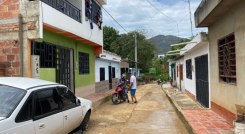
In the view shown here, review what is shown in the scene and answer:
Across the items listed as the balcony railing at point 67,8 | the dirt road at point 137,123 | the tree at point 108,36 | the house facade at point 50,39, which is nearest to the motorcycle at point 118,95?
the house facade at point 50,39

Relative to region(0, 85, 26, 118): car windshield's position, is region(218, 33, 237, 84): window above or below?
above

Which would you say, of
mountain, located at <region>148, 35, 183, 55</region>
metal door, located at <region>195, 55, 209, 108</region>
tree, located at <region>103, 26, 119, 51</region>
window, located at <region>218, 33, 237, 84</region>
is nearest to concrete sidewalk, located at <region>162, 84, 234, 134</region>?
metal door, located at <region>195, 55, 209, 108</region>

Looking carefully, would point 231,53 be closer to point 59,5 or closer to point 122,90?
point 122,90

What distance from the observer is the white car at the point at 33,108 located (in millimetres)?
2781

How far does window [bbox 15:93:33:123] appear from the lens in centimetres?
285

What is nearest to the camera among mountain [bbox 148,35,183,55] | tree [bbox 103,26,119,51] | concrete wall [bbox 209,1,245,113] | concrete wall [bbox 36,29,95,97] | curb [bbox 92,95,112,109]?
concrete wall [bbox 209,1,245,113]

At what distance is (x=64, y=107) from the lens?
13.4ft

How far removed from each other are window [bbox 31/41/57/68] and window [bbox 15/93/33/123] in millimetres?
3840

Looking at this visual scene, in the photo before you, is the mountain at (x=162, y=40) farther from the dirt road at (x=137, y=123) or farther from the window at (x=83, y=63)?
the dirt road at (x=137, y=123)

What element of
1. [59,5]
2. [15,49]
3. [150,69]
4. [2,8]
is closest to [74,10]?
[59,5]

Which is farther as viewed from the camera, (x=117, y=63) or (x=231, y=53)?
(x=117, y=63)

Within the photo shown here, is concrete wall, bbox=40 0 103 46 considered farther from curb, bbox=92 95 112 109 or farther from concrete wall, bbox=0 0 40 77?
curb, bbox=92 95 112 109

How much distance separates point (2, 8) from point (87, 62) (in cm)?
589

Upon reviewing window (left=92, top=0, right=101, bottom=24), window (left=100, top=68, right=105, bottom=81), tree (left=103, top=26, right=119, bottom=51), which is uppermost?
tree (left=103, top=26, right=119, bottom=51)
